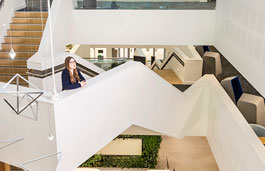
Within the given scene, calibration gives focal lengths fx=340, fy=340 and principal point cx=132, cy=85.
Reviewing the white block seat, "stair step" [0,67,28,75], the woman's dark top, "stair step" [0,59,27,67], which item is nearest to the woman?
the woman's dark top

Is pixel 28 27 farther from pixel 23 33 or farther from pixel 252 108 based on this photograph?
pixel 252 108

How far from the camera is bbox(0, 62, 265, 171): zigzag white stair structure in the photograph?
17.1 feet

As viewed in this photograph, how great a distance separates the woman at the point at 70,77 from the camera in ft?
18.3

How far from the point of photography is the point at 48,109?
4953 millimetres

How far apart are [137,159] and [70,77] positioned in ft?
23.2

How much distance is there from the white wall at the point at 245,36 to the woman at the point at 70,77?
3703 mm

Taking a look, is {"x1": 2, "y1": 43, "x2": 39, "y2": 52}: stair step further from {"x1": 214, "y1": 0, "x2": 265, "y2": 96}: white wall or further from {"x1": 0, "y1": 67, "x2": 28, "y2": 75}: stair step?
{"x1": 214, "y1": 0, "x2": 265, "y2": 96}: white wall

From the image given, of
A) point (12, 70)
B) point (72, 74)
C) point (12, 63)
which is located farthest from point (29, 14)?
point (72, 74)

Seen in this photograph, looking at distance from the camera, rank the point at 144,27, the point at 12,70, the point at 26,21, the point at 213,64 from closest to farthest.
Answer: the point at 12,70, the point at 26,21, the point at 144,27, the point at 213,64

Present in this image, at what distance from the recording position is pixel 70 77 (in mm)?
5750

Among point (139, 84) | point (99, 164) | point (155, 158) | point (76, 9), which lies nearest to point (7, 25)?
point (76, 9)

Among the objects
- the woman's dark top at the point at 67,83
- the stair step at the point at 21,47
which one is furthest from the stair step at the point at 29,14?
the woman's dark top at the point at 67,83

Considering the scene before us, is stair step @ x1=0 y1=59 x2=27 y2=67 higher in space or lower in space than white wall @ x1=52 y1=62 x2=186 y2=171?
higher

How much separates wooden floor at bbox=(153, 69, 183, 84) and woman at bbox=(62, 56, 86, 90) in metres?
7.40
